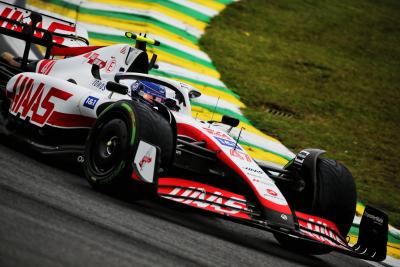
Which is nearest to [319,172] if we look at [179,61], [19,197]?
[19,197]

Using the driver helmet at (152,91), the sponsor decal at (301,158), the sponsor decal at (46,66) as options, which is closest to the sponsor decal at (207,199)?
the sponsor decal at (301,158)

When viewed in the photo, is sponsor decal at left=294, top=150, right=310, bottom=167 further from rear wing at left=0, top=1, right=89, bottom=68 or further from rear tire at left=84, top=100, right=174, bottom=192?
rear wing at left=0, top=1, right=89, bottom=68

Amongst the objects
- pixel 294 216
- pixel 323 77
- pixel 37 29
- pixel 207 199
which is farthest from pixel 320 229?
pixel 323 77

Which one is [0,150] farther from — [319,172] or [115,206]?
[319,172]

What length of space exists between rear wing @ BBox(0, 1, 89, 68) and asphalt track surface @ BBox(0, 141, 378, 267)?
176 centimetres

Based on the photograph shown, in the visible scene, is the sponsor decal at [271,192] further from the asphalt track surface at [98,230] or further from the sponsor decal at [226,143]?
the sponsor decal at [226,143]

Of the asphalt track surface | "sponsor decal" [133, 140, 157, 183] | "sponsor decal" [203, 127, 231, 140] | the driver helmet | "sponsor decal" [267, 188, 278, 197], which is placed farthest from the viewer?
the driver helmet

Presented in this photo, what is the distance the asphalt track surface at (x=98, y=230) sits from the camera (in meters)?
4.20

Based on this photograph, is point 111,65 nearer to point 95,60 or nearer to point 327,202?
point 95,60

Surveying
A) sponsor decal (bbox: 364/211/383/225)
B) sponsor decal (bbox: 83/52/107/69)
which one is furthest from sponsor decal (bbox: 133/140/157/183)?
sponsor decal (bbox: 83/52/107/69)

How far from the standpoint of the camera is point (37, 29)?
30.3 feet

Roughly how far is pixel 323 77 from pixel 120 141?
33.3 feet

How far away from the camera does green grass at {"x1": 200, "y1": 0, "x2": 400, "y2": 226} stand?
12070 millimetres

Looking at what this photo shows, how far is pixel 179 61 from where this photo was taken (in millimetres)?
13461
